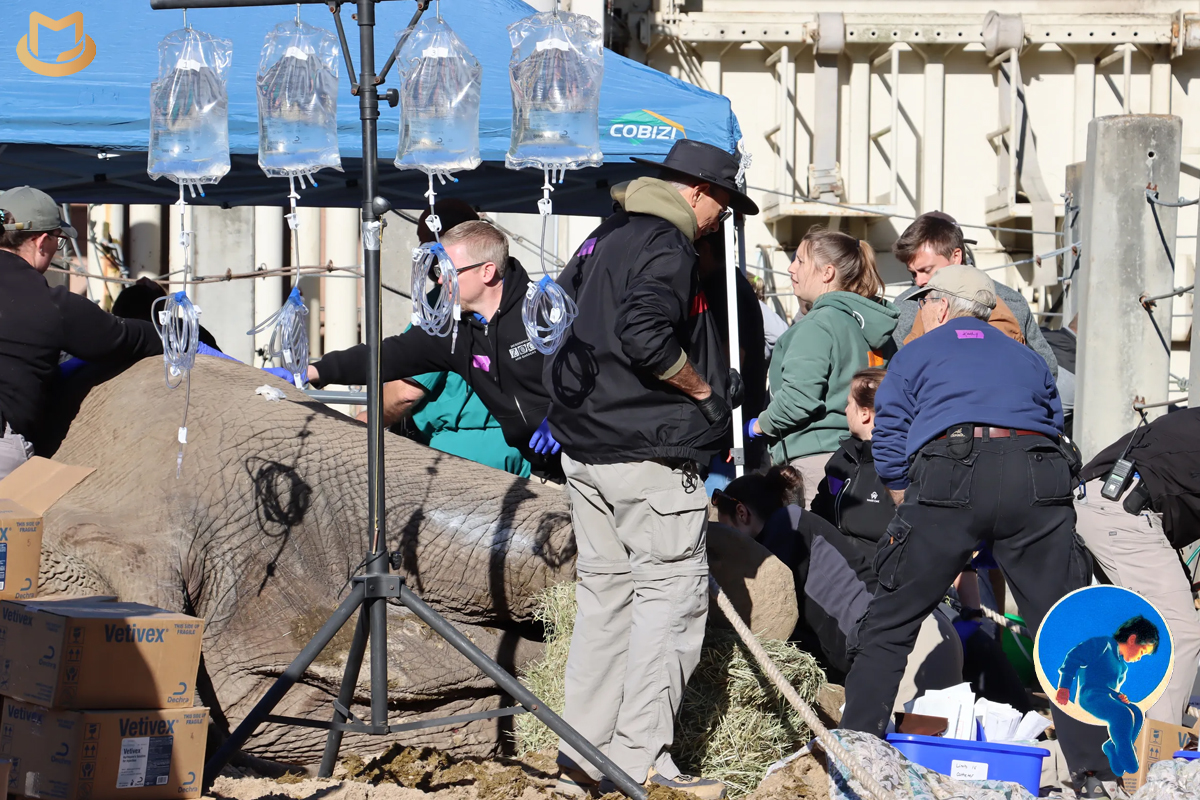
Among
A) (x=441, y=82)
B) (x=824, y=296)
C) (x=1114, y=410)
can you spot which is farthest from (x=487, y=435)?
(x=1114, y=410)

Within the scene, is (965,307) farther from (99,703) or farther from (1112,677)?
(99,703)

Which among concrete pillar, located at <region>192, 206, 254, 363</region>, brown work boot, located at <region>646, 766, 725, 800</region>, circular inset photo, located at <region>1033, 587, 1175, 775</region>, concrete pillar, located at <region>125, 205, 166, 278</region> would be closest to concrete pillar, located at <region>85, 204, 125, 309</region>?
concrete pillar, located at <region>125, 205, 166, 278</region>

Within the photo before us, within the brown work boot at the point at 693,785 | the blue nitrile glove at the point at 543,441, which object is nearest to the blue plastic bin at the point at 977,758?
the brown work boot at the point at 693,785

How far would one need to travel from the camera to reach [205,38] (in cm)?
390

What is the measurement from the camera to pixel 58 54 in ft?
15.7

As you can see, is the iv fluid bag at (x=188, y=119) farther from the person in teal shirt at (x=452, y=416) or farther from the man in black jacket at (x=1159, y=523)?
the man in black jacket at (x=1159, y=523)

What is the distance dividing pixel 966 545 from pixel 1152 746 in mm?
672

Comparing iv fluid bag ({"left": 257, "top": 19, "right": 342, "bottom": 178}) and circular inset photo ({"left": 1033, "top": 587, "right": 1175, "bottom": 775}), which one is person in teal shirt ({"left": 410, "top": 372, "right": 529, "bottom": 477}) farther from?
circular inset photo ({"left": 1033, "top": 587, "right": 1175, "bottom": 775})

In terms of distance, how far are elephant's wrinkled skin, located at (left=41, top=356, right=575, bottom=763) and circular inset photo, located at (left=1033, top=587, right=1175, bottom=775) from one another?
1.59m

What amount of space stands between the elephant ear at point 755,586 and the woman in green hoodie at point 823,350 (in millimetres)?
Result: 830

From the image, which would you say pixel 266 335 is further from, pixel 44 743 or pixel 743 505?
pixel 44 743

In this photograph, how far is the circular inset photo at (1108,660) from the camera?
124 inches

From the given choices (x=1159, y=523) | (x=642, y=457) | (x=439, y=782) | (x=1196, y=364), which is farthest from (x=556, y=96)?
(x=1196, y=364)

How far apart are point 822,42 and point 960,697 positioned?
22.1 ft
